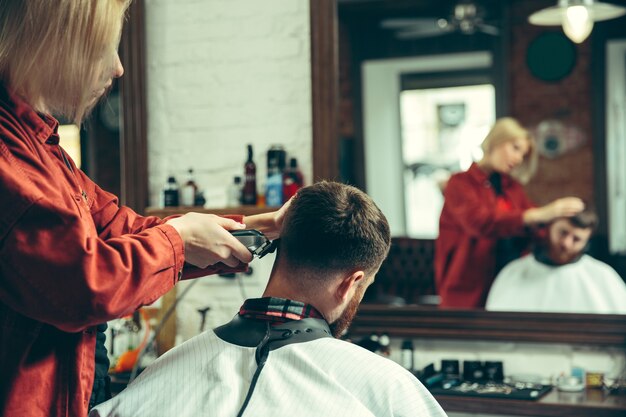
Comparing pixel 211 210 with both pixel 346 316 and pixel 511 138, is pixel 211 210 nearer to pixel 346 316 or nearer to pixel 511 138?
pixel 511 138

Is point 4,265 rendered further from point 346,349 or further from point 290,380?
point 346,349

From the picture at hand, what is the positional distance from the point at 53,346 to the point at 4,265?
209mm

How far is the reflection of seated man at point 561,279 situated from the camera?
2.92 metres

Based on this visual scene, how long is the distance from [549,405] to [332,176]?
3.83 ft

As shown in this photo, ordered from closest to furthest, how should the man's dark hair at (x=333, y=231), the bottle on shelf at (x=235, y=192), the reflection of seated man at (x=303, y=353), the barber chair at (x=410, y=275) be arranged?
the reflection of seated man at (x=303, y=353) → the man's dark hair at (x=333, y=231) → the barber chair at (x=410, y=275) → the bottle on shelf at (x=235, y=192)

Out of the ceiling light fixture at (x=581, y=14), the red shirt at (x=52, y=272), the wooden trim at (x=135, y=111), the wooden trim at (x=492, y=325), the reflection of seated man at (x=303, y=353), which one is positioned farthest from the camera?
the wooden trim at (x=135, y=111)

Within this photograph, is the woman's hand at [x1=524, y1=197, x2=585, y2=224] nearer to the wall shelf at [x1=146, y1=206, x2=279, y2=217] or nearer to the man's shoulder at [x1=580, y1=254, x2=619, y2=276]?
the man's shoulder at [x1=580, y1=254, x2=619, y2=276]

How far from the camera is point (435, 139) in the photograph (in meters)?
3.28

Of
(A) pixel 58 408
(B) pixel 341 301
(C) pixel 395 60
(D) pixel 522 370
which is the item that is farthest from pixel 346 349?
(C) pixel 395 60

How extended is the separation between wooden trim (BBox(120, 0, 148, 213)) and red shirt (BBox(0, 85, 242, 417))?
6.28ft

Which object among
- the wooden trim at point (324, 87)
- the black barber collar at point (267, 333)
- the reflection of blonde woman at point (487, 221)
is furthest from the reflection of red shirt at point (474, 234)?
the black barber collar at point (267, 333)

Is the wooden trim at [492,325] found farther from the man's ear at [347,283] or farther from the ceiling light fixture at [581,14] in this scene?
the man's ear at [347,283]

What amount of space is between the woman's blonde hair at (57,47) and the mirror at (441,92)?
1.83m

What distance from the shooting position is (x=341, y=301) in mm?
1692
